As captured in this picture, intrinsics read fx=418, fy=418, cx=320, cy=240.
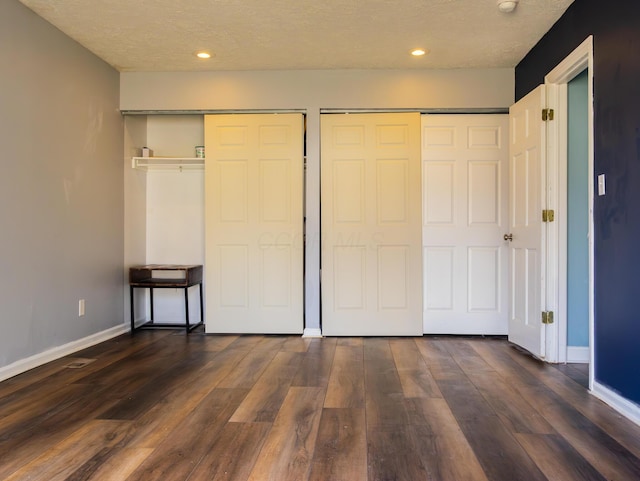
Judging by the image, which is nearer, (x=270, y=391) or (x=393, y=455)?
(x=393, y=455)

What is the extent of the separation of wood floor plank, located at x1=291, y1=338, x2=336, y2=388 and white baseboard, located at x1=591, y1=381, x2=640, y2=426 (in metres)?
1.56

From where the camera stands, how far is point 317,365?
9.87 feet

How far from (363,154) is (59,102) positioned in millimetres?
2504

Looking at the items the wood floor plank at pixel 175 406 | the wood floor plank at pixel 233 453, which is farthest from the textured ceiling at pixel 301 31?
the wood floor plank at pixel 233 453

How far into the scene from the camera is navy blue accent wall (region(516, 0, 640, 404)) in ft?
6.91

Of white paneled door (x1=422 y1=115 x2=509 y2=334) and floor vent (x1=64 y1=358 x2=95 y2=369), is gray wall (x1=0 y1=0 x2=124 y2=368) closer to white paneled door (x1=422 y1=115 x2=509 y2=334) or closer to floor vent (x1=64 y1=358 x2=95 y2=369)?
floor vent (x1=64 y1=358 x2=95 y2=369)

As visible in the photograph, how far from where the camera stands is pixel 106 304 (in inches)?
149

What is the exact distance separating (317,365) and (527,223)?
6.59 feet

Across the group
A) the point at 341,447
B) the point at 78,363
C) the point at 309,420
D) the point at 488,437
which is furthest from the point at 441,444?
the point at 78,363

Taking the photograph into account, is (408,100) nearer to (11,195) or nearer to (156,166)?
(156,166)

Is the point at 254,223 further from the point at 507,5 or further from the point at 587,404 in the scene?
the point at 587,404

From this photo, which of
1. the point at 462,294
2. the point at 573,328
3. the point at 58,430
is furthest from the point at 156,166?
the point at 573,328

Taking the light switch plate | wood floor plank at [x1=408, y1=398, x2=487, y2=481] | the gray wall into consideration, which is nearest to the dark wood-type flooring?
wood floor plank at [x1=408, y1=398, x2=487, y2=481]

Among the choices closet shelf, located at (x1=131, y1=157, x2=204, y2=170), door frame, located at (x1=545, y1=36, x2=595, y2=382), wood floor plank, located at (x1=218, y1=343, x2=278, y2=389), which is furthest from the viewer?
closet shelf, located at (x1=131, y1=157, x2=204, y2=170)
